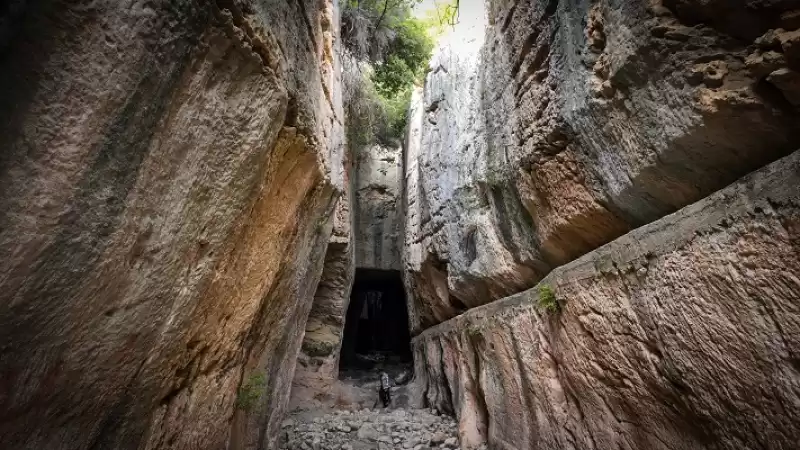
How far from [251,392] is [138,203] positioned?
2.65m

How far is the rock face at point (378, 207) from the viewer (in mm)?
10820

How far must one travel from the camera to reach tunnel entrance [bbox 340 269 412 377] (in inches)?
487

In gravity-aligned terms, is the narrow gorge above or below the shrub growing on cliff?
below

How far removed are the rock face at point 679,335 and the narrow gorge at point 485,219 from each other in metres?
0.01

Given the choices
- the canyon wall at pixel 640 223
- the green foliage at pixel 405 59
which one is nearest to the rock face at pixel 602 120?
the canyon wall at pixel 640 223

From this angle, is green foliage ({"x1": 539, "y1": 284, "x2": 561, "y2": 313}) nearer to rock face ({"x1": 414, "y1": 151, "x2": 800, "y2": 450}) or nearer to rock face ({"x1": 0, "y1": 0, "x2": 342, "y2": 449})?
rock face ({"x1": 414, "y1": 151, "x2": 800, "y2": 450})

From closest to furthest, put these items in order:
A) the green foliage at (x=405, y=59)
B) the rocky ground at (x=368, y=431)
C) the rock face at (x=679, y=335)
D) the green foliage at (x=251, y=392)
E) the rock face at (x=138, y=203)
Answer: the rock face at (x=138, y=203) < the rock face at (x=679, y=335) < the green foliage at (x=251, y=392) < the rocky ground at (x=368, y=431) < the green foliage at (x=405, y=59)

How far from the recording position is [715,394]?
2012 mm

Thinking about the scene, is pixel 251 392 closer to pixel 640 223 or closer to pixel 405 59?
pixel 640 223

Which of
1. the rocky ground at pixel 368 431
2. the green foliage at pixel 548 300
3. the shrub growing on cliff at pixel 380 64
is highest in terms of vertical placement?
the shrub growing on cliff at pixel 380 64

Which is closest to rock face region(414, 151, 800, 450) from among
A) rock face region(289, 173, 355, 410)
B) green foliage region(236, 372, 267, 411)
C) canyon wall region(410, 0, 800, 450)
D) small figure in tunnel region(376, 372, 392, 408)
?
canyon wall region(410, 0, 800, 450)

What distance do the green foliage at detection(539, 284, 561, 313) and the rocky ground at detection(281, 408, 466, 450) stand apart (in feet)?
10.1

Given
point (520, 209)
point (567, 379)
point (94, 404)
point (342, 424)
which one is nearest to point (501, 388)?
point (567, 379)

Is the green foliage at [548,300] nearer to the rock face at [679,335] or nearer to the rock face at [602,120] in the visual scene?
the rock face at [679,335]
